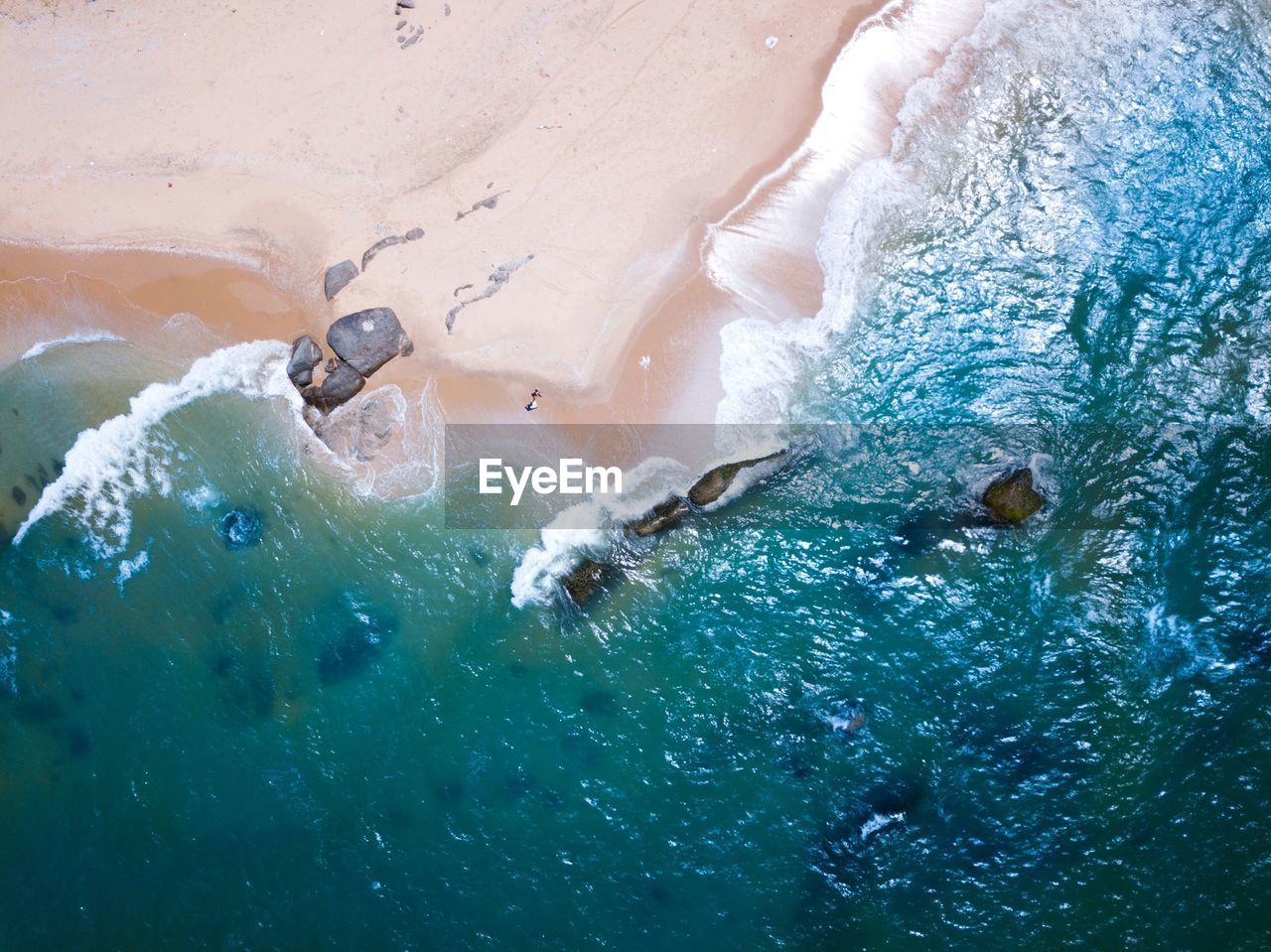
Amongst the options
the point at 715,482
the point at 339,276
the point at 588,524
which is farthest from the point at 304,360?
the point at 715,482

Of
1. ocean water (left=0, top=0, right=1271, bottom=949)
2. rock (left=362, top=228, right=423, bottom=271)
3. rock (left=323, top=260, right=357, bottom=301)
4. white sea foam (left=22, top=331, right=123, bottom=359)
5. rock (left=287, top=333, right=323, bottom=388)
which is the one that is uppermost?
rock (left=362, top=228, right=423, bottom=271)

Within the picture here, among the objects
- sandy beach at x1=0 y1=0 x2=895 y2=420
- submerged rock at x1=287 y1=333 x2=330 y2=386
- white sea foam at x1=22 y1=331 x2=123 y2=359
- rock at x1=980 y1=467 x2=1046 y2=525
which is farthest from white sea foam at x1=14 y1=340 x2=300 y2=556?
rock at x1=980 y1=467 x2=1046 y2=525

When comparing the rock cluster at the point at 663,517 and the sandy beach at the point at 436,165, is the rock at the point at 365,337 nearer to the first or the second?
the sandy beach at the point at 436,165

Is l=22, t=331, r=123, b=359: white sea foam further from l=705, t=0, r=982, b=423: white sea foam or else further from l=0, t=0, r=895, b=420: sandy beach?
l=705, t=0, r=982, b=423: white sea foam

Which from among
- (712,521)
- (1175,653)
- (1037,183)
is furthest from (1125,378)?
(712,521)

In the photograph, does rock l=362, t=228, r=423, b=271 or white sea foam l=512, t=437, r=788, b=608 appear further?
A: rock l=362, t=228, r=423, b=271

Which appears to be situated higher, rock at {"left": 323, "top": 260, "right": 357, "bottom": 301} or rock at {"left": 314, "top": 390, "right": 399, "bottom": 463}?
rock at {"left": 323, "top": 260, "right": 357, "bottom": 301}
